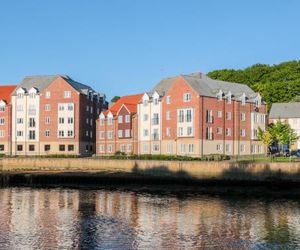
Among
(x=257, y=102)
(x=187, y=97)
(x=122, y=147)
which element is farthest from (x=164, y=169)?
(x=257, y=102)

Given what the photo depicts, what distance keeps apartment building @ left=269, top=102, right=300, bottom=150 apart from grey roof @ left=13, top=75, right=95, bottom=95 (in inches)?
1764

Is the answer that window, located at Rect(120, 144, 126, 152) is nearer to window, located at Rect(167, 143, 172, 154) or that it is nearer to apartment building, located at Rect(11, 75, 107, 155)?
apartment building, located at Rect(11, 75, 107, 155)

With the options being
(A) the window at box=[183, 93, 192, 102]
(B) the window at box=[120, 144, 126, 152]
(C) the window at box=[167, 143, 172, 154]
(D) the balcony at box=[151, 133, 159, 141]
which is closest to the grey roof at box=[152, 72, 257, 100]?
(A) the window at box=[183, 93, 192, 102]

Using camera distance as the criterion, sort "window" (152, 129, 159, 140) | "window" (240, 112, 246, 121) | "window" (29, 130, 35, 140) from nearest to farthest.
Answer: "window" (152, 129, 159, 140) → "window" (240, 112, 246, 121) → "window" (29, 130, 35, 140)

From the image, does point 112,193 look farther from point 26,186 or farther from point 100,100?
point 100,100

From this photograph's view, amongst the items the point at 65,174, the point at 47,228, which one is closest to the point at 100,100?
the point at 65,174

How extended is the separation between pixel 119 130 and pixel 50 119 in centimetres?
1734

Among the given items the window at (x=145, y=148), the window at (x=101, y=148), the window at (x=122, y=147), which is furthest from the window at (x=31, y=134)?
the window at (x=145, y=148)

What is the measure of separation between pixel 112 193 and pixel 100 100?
68580mm

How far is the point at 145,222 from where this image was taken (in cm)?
4266

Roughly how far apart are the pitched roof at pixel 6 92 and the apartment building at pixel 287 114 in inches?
2458

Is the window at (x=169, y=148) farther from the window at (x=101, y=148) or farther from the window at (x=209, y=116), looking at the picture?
the window at (x=101, y=148)

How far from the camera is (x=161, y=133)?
102 m

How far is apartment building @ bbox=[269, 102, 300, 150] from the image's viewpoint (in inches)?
4791
